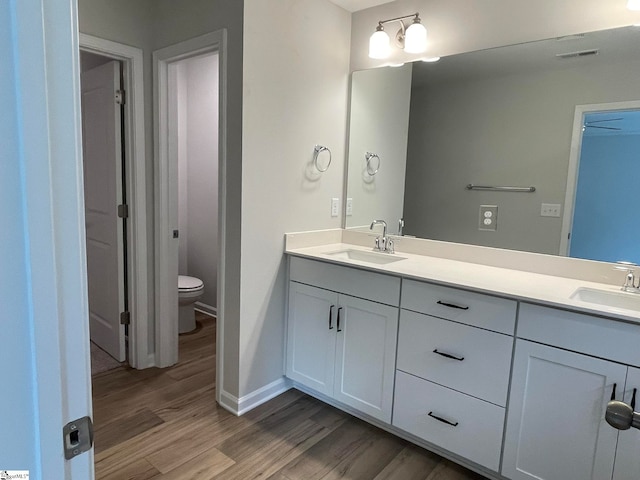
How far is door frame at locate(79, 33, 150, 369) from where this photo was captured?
8.45 feet

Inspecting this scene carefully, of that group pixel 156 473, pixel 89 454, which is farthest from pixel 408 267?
pixel 89 454

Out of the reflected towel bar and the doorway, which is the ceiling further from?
the doorway

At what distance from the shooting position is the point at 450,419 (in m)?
1.93

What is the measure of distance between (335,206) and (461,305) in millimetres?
1234

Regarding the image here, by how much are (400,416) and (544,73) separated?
187 cm

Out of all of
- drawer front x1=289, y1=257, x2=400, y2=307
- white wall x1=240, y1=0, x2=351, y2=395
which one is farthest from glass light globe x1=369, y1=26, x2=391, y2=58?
drawer front x1=289, y1=257, x2=400, y2=307

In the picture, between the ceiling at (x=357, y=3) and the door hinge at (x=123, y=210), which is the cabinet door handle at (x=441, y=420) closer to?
the door hinge at (x=123, y=210)

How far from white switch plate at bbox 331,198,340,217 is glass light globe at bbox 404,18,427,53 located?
1.00 metres

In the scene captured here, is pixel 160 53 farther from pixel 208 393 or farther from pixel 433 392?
pixel 433 392

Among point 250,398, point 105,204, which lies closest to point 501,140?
point 250,398

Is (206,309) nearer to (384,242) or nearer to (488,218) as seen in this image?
(384,242)

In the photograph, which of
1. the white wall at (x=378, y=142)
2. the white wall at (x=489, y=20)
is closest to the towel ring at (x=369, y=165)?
the white wall at (x=378, y=142)

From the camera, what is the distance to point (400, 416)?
2113mm

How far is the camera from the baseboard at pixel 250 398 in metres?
2.39
